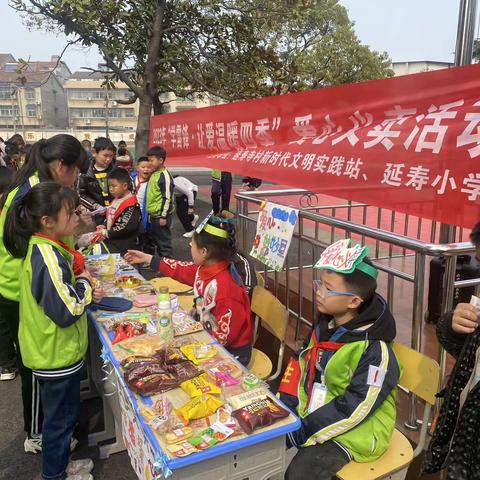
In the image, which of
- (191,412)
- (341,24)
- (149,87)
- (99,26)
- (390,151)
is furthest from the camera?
(341,24)

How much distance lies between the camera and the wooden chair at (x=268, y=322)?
9.37ft

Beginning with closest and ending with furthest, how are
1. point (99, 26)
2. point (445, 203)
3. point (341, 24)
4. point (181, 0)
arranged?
point (445, 203) < point (99, 26) < point (181, 0) < point (341, 24)

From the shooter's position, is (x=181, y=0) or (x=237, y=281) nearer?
(x=237, y=281)

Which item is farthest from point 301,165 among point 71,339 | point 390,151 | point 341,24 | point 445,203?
point 341,24

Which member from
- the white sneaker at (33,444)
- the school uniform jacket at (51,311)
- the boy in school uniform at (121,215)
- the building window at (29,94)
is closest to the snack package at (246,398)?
the school uniform jacket at (51,311)

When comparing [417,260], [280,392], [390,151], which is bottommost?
[280,392]

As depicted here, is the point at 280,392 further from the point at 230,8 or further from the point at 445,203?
the point at 230,8

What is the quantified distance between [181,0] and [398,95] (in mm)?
4943

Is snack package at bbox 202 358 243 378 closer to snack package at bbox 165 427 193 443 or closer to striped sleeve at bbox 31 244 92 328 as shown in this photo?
snack package at bbox 165 427 193 443

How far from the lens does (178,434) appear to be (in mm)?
1614

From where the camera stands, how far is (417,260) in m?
2.33

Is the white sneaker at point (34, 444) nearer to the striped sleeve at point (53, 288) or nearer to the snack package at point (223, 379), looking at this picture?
the striped sleeve at point (53, 288)

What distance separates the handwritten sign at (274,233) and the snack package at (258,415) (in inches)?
62.8

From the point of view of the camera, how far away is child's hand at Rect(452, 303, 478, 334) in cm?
161
